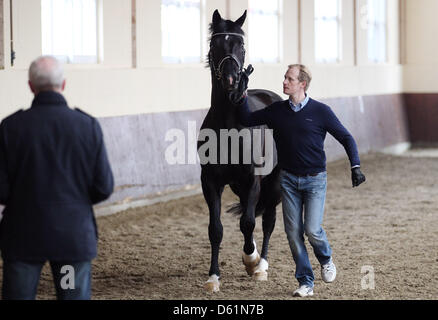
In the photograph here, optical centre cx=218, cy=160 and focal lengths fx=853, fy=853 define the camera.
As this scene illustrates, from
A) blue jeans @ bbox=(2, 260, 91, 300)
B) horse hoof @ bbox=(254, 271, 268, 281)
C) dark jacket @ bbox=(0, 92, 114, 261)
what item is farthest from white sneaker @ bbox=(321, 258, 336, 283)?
dark jacket @ bbox=(0, 92, 114, 261)

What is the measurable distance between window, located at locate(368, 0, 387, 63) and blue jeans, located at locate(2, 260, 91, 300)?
1408cm

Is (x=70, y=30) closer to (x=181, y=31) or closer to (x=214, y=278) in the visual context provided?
(x=181, y=31)

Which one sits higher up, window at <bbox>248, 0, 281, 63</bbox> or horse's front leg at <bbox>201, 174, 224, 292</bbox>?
window at <bbox>248, 0, 281, 63</bbox>

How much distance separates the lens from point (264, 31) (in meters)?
13.6

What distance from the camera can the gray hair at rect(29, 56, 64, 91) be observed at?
3.95 metres

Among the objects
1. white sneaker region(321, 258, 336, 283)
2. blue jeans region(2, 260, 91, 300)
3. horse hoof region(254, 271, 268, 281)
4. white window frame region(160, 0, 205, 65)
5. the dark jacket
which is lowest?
horse hoof region(254, 271, 268, 281)

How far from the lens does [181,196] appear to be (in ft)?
36.3

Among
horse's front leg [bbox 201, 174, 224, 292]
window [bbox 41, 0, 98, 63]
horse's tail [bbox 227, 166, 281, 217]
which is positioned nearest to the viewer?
horse's front leg [bbox 201, 174, 224, 292]

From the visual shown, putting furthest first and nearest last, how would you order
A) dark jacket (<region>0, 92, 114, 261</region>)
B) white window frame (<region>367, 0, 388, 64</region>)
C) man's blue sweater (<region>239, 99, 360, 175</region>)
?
white window frame (<region>367, 0, 388, 64</region>)
man's blue sweater (<region>239, 99, 360, 175</region>)
dark jacket (<region>0, 92, 114, 261</region>)

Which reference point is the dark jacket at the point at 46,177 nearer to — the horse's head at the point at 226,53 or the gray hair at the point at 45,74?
the gray hair at the point at 45,74

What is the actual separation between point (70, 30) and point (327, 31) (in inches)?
281

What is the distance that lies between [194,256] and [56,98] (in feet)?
12.7

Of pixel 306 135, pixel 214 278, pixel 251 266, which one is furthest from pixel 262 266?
pixel 306 135

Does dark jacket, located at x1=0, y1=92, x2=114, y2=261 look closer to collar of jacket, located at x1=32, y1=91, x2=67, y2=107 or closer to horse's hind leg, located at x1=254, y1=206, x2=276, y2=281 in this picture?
collar of jacket, located at x1=32, y1=91, x2=67, y2=107
